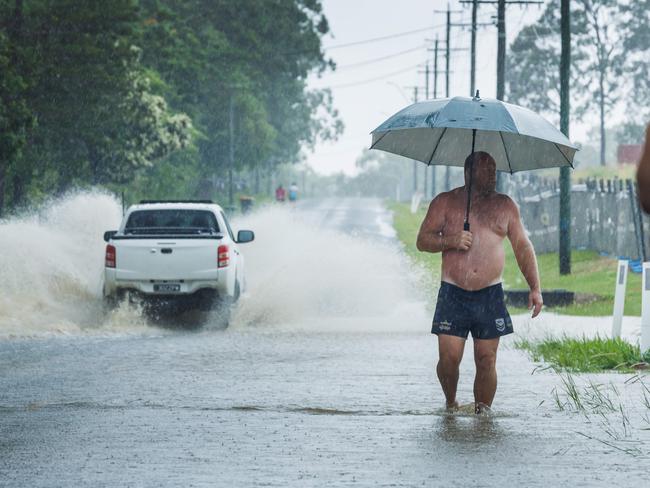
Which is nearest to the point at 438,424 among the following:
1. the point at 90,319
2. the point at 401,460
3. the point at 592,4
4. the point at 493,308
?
the point at 493,308

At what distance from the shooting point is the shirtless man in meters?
9.06

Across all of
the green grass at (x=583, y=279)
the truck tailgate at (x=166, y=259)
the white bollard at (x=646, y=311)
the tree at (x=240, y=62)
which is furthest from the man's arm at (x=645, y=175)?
the tree at (x=240, y=62)

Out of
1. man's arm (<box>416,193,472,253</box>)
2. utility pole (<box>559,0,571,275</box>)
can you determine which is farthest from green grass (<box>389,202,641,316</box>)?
man's arm (<box>416,193,472,253</box>)

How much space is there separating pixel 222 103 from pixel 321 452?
70617mm

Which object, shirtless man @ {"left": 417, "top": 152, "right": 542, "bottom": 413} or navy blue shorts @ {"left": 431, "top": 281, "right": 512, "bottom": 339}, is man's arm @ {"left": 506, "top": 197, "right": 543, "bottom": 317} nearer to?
shirtless man @ {"left": 417, "top": 152, "right": 542, "bottom": 413}

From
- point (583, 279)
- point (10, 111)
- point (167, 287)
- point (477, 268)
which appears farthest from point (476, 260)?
point (10, 111)

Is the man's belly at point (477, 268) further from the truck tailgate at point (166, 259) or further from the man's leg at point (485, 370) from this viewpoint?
the truck tailgate at point (166, 259)

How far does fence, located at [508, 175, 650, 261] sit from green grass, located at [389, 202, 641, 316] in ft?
1.55

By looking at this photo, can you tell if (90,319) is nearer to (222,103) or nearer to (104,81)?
(104,81)

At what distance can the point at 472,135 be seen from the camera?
10.1 m

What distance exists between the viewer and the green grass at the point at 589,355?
13445 millimetres

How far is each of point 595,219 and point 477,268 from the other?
25408mm

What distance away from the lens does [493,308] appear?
9094 millimetres

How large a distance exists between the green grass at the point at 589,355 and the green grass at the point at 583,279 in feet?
20.2
